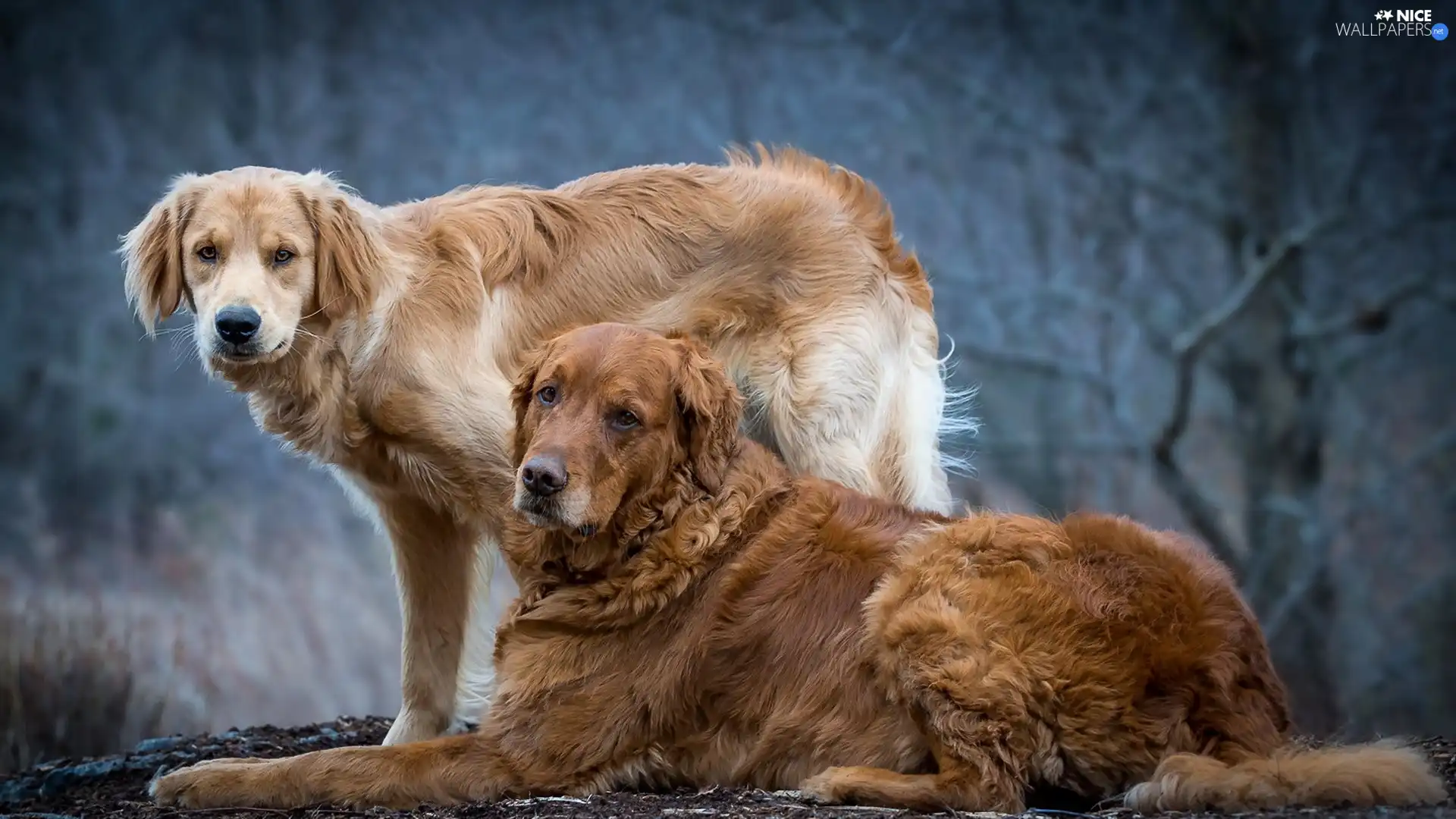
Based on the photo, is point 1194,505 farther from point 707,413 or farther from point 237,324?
point 237,324

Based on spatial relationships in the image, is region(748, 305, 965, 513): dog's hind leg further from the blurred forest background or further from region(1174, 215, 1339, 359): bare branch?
region(1174, 215, 1339, 359): bare branch

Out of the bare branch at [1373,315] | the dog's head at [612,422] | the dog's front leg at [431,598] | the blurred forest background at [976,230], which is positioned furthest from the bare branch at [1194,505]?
the dog's head at [612,422]

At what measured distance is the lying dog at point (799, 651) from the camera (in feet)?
11.3

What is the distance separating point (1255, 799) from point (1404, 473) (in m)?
6.45

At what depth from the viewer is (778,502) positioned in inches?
158

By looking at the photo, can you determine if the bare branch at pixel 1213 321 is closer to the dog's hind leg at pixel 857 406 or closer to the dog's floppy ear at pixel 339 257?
the dog's hind leg at pixel 857 406

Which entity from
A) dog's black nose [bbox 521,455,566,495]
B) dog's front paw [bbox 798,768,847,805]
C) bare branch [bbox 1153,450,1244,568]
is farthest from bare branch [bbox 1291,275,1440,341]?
dog's black nose [bbox 521,455,566,495]

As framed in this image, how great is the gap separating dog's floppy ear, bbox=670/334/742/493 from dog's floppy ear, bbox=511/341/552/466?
39 centimetres

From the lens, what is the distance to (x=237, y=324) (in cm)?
433

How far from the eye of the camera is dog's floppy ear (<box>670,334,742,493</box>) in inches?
154

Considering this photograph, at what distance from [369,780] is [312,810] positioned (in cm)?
16

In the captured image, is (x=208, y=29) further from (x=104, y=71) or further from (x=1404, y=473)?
(x=1404, y=473)

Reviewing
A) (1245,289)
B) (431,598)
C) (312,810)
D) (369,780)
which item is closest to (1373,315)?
(1245,289)

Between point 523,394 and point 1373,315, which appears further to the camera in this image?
point 1373,315
